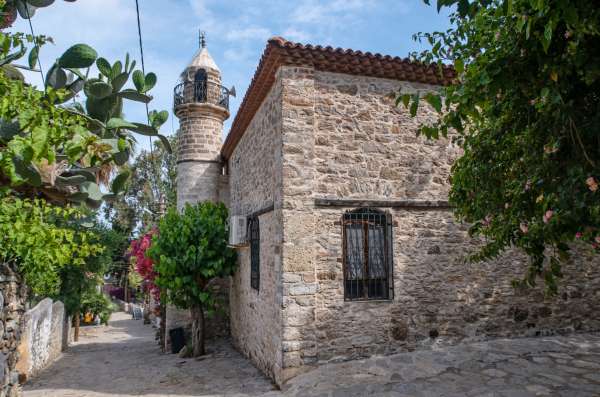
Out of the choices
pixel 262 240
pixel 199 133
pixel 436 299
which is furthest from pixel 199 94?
pixel 436 299

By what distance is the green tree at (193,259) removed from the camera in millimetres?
8414

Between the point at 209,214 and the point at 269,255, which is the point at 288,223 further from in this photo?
the point at 209,214

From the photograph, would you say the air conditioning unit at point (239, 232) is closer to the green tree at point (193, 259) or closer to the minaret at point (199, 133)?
the green tree at point (193, 259)

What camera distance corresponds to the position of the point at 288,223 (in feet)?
19.0

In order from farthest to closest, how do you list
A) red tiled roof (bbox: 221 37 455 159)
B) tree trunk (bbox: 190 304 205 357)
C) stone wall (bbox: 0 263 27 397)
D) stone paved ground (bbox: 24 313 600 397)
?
tree trunk (bbox: 190 304 205 357), red tiled roof (bbox: 221 37 455 159), stone paved ground (bbox: 24 313 600 397), stone wall (bbox: 0 263 27 397)

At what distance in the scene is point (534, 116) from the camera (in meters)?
3.61

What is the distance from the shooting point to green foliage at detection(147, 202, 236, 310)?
8.40 m

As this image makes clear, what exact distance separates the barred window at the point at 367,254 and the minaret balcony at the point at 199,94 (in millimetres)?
6468

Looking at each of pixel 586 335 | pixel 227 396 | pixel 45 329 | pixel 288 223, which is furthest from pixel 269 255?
pixel 45 329

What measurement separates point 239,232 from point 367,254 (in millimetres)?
2995

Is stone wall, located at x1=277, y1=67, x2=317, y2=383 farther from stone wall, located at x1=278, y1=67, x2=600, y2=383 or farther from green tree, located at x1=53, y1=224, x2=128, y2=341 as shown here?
green tree, located at x1=53, y1=224, x2=128, y2=341

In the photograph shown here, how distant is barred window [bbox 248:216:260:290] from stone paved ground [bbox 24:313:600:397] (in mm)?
1573

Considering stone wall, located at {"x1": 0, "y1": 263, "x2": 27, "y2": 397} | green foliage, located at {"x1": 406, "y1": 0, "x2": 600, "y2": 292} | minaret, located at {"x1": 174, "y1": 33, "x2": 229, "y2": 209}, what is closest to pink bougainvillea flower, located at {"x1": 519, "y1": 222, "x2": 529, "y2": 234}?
green foliage, located at {"x1": 406, "y1": 0, "x2": 600, "y2": 292}

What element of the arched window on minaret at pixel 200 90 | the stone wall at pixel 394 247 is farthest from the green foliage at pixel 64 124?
the arched window on minaret at pixel 200 90
